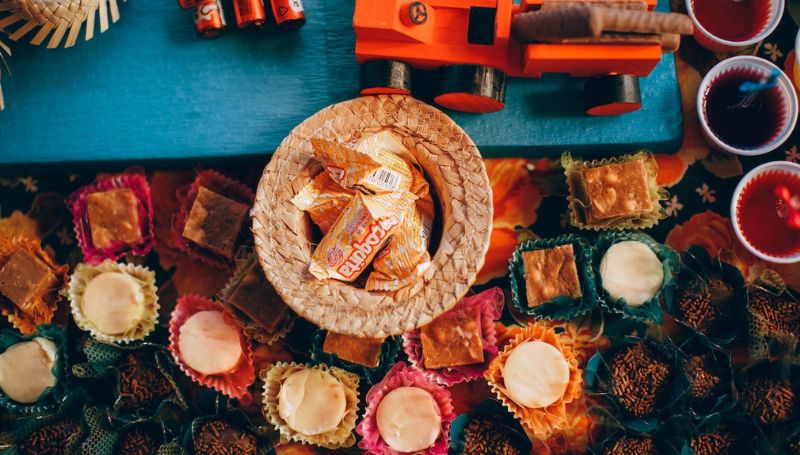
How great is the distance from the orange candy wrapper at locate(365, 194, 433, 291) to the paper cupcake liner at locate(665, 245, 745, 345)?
32.8 inches

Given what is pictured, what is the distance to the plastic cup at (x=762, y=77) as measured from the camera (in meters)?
1.99

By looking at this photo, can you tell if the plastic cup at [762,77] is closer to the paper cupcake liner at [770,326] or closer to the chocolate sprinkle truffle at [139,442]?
the paper cupcake liner at [770,326]

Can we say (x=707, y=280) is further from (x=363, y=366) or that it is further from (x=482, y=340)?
(x=363, y=366)

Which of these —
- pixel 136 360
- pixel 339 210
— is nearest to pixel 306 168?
pixel 339 210

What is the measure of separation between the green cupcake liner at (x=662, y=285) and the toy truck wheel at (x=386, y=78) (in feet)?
2.47

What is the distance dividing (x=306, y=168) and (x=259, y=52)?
0.52 m

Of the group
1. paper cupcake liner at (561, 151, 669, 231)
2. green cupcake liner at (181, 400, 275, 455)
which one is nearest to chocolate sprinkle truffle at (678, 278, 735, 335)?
paper cupcake liner at (561, 151, 669, 231)

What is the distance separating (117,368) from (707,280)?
1804mm

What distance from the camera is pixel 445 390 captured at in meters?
1.97

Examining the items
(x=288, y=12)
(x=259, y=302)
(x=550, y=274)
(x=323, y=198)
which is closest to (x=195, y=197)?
(x=259, y=302)

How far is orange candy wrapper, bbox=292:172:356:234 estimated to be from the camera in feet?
5.81

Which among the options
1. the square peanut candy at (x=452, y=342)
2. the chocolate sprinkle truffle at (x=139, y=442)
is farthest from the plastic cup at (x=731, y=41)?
the chocolate sprinkle truffle at (x=139, y=442)

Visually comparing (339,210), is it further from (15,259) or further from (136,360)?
(15,259)

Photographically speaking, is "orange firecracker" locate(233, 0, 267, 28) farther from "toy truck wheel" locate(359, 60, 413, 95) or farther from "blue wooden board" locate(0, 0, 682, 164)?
"toy truck wheel" locate(359, 60, 413, 95)
